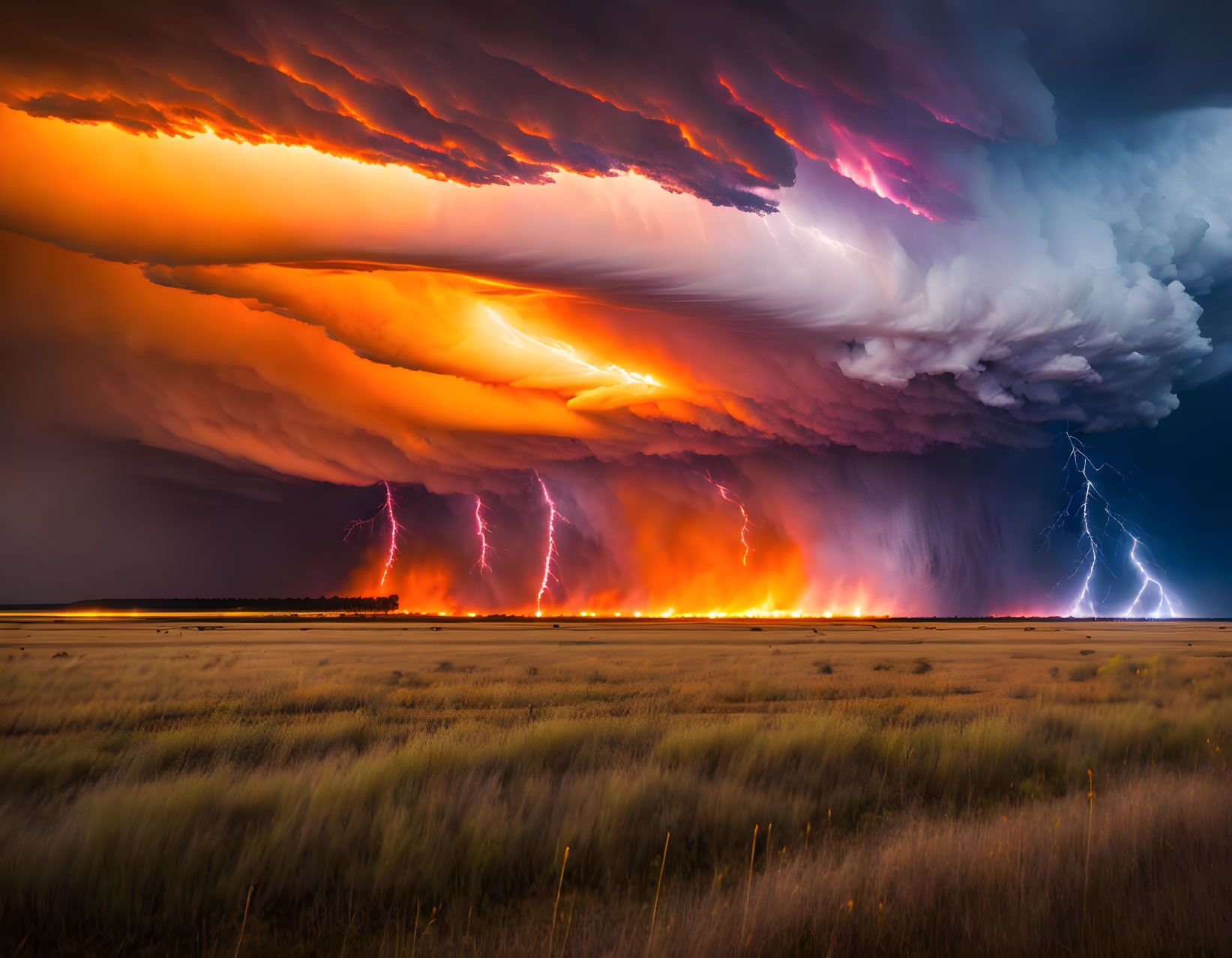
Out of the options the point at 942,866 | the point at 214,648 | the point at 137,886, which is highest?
the point at 942,866

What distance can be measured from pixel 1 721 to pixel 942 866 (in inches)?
654

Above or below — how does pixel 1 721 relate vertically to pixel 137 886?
below

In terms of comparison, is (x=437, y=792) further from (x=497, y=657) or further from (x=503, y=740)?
(x=497, y=657)

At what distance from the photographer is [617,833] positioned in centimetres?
721

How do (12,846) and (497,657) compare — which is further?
(497,657)

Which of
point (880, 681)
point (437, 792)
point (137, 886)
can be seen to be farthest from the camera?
point (880, 681)

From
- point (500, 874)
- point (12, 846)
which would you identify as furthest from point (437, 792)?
point (12, 846)

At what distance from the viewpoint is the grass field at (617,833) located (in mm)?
5020

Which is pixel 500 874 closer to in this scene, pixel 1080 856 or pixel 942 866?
pixel 942 866

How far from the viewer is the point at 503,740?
11.0 m

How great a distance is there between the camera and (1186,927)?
4.70 meters

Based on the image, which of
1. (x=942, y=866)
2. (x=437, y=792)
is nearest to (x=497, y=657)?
(x=437, y=792)

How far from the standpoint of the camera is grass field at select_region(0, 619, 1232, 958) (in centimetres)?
502

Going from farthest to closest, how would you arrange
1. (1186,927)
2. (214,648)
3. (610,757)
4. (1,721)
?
(214,648) < (1,721) < (610,757) < (1186,927)
